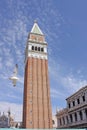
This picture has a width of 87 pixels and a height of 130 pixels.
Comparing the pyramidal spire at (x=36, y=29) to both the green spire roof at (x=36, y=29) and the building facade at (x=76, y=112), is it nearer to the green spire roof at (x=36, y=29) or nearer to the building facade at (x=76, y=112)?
the green spire roof at (x=36, y=29)

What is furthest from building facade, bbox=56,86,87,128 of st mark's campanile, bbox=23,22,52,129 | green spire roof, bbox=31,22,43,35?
green spire roof, bbox=31,22,43,35

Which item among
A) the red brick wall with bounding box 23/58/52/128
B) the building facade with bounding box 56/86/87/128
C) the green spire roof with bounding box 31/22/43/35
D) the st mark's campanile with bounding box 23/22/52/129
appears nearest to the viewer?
the building facade with bounding box 56/86/87/128

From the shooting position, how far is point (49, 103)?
1873 inches

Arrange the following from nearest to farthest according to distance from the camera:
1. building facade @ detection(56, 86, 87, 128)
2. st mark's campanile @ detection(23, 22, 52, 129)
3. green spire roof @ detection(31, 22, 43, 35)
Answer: building facade @ detection(56, 86, 87, 128)
st mark's campanile @ detection(23, 22, 52, 129)
green spire roof @ detection(31, 22, 43, 35)

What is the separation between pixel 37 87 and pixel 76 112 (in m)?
13.1

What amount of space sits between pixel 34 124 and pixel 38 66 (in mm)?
16860

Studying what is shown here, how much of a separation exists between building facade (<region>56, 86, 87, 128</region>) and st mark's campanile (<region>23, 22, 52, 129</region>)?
4.80 metres

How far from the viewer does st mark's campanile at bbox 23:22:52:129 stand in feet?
147

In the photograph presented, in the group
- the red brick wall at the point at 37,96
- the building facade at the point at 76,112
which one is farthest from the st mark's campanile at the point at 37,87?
the building facade at the point at 76,112

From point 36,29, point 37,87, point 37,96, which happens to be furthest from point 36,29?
point 37,96

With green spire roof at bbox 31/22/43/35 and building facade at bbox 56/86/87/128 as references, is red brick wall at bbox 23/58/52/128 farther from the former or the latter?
green spire roof at bbox 31/22/43/35

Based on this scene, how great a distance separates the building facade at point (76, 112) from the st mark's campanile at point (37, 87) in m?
4.80

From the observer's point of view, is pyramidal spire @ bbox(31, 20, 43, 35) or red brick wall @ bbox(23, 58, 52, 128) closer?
red brick wall @ bbox(23, 58, 52, 128)

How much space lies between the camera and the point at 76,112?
4144 cm
